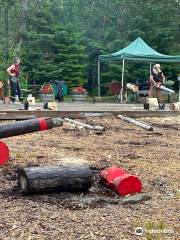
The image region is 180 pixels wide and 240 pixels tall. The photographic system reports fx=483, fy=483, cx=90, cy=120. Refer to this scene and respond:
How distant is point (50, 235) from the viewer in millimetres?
3418

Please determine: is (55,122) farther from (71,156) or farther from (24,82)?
(24,82)

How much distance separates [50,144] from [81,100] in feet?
37.5

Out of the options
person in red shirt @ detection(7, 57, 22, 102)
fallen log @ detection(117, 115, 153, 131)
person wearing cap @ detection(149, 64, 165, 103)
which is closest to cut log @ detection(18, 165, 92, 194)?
fallen log @ detection(117, 115, 153, 131)

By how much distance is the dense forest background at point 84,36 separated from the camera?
85.0 ft

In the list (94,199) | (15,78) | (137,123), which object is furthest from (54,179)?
(15,78)

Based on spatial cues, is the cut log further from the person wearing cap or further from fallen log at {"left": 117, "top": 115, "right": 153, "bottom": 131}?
the person wearing cap

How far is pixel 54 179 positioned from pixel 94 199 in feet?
1.32

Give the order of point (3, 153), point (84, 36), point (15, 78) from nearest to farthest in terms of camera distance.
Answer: point (3, 153) → point (15, 78) → point (84, 36)

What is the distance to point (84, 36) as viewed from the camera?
3241 centimetres

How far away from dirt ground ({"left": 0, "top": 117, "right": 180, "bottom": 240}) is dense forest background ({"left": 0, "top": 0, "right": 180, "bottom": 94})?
51.6 ft

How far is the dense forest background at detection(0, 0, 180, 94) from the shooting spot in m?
25.9

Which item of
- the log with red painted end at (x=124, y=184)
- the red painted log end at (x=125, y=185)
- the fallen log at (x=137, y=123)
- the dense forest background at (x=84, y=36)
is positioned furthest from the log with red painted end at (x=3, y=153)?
the dense forest background at (x=84, y=36)

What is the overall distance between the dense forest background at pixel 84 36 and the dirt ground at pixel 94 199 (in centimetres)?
1571

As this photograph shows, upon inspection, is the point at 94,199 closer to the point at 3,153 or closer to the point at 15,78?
the point at 3,153
